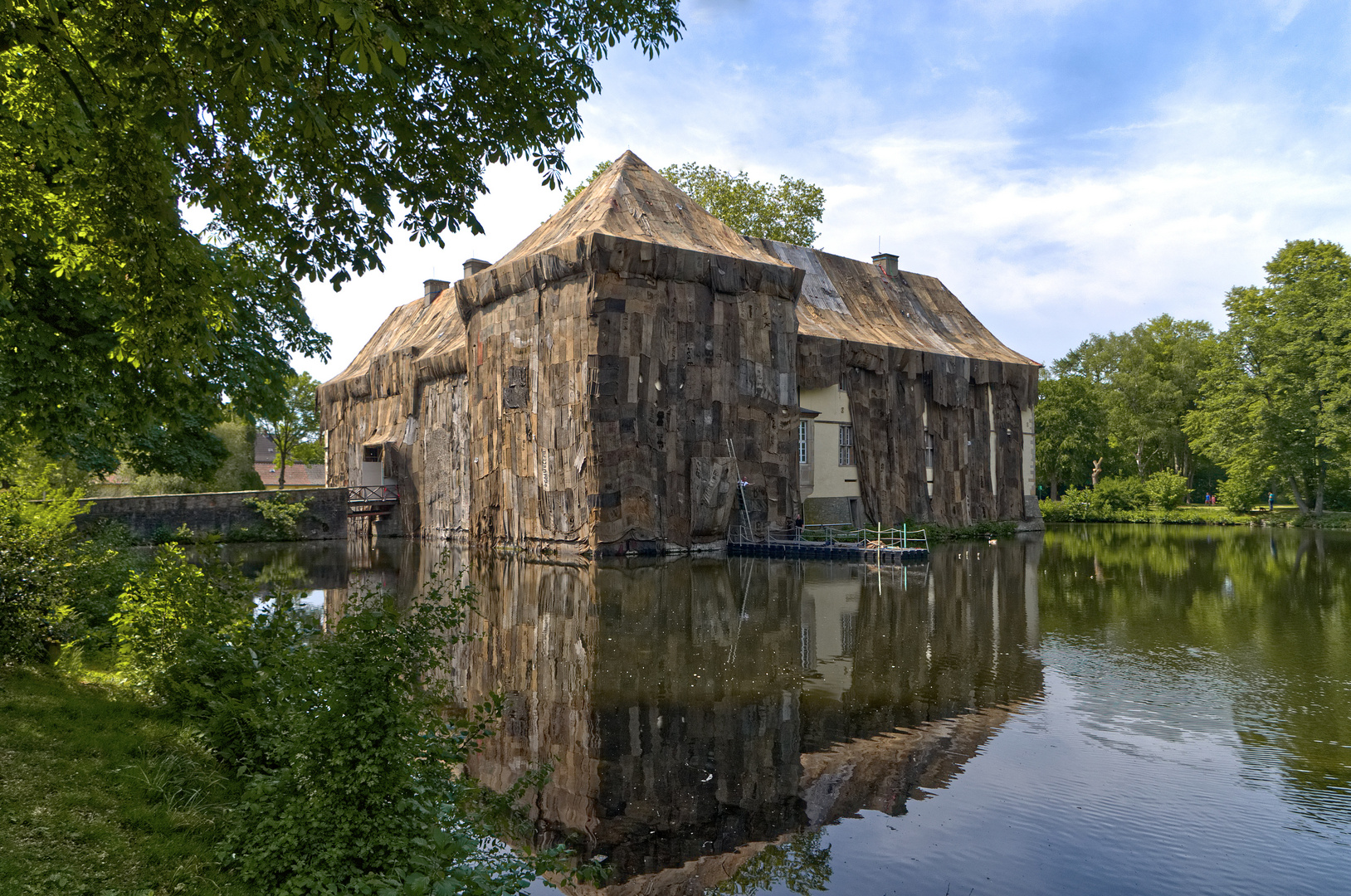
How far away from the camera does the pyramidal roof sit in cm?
2961

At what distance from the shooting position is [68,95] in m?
6.65

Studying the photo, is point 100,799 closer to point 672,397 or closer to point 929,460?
point 672,397

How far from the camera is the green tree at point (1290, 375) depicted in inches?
1737

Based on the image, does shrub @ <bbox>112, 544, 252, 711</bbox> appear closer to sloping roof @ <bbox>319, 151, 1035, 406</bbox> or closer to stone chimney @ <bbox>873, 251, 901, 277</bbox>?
sloping roof @ <bbox>319, 151, 1035, 406</bbox>

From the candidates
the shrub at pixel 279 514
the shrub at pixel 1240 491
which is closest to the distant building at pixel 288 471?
the shrub at pixel 279 514

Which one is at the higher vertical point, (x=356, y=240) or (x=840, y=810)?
(x=356, y=240)

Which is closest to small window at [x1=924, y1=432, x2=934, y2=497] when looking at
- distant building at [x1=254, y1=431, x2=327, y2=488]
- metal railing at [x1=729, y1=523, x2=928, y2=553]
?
metal railing at [x1=729, y1=523, x2=928, y2=553]

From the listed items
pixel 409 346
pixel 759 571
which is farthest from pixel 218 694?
pixel 409 346

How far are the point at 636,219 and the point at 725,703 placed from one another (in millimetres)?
22628

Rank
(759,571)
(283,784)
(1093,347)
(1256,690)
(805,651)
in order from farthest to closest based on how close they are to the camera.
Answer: (1093,347), (759,571), (805,651), (1256,690), (283,784)

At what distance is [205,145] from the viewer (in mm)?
7418

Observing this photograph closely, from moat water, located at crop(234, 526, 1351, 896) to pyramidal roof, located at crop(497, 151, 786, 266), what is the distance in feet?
48.5

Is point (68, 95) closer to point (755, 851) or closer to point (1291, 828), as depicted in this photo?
point (755, 851)

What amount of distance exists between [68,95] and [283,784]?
17.9 ft
